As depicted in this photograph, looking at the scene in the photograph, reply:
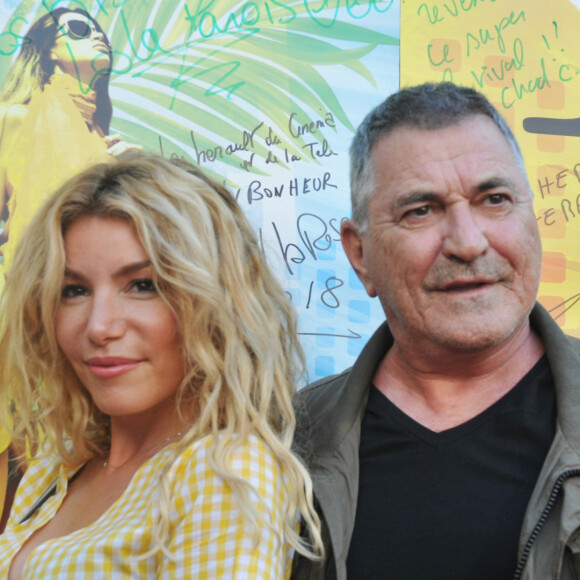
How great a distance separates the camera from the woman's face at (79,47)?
2201mm

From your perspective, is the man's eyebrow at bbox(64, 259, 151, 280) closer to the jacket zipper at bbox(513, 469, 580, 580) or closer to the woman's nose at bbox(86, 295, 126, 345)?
the woman's nose at bbox(86, 295, 126, 345)

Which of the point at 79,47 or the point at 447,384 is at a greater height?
the point at 79,47

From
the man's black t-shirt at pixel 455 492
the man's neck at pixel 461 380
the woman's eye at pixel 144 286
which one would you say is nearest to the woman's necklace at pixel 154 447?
the woman's eye at pixel 144 286

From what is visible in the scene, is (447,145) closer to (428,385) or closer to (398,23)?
(428,385)

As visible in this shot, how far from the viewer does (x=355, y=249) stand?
1.96 m

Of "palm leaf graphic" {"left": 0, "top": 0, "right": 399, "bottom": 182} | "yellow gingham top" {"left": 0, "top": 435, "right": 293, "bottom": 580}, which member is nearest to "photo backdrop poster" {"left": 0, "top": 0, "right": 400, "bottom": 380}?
"palm leaf graphic" {"left": 0, "top": 0, "right": 399, "bottom": 182}

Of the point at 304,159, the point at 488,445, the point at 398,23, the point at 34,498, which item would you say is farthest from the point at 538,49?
the point at 34,498

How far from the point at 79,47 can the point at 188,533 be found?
1439mm

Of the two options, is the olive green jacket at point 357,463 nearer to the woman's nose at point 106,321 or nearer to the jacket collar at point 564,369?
the jacket collar at point 564,369

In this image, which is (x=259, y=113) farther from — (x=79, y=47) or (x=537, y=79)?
(x=537, y=79)

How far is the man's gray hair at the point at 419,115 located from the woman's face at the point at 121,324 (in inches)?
22.7

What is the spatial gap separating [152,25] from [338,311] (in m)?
0.94

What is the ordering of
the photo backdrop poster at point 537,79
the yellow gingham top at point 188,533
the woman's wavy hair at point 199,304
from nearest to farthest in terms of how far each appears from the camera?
1. the yellow gingham top at point 188,533
2. the woman's wavy hair at point 199,304
3. the photo backdrop poster at point 537,79

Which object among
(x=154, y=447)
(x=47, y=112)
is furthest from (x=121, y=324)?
(x=47, y=112)
